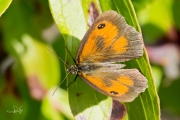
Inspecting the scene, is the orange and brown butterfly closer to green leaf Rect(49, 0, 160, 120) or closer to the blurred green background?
green leaf Rect(49, 0, 160, 120)

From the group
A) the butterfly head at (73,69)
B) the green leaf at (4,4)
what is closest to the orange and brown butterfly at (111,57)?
the butterfly head at (73,69)

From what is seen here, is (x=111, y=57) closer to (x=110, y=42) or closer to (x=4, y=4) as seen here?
(x=110, y=42)

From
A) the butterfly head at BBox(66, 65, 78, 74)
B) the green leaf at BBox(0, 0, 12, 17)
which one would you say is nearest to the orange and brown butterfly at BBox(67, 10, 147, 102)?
the butterfly head at BBox(66, 65, 78, 74)

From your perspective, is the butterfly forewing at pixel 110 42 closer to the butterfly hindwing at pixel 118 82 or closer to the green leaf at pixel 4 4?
the butterfly hindwing at pixel 118 82

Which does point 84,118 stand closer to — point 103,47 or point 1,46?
point 103,47

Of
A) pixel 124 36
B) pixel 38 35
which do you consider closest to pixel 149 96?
pixel 124 36

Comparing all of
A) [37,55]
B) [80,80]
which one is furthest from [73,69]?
[37,55]
